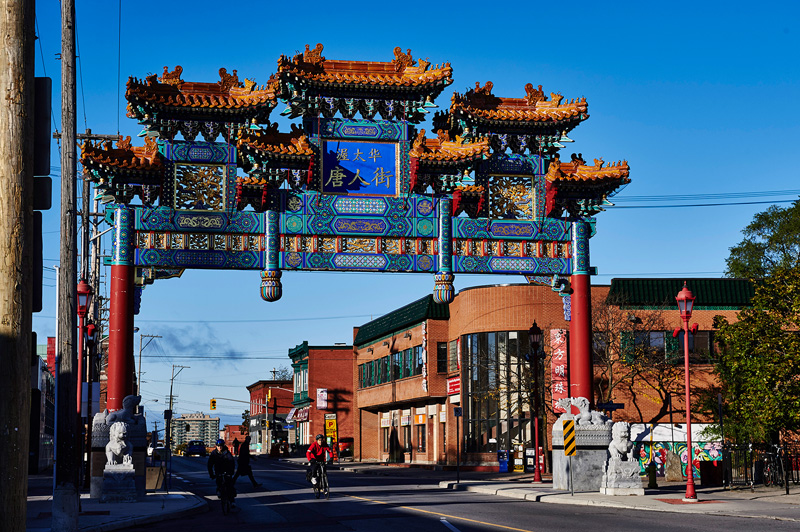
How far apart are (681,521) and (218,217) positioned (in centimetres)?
1567

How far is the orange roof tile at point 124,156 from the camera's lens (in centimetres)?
2681

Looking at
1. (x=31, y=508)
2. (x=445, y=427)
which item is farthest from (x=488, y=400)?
(x=31, y=508)

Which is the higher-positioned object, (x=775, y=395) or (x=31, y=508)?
(x=775, y=395)

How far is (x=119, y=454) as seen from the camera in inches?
1016

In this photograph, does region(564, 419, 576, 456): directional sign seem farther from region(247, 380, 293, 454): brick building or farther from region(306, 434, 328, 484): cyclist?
region(247, 380, 293, 454): brick building

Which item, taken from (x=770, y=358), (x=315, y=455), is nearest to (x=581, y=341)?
(x=770, y=358)

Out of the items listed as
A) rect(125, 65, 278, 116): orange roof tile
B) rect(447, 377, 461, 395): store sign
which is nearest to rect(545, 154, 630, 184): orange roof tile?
rect(125, 65, 278, 116): orange roof tile

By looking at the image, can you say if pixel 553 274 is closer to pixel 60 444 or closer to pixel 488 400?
pixel 60 444

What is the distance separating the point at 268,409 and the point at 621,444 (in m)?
102

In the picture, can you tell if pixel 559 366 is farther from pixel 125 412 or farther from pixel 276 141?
pixel 125 412

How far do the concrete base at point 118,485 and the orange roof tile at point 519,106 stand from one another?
14497mm

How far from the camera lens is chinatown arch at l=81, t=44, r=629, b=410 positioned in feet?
89.7

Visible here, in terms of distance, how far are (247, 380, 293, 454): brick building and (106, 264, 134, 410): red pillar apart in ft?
293

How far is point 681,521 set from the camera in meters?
18.5
